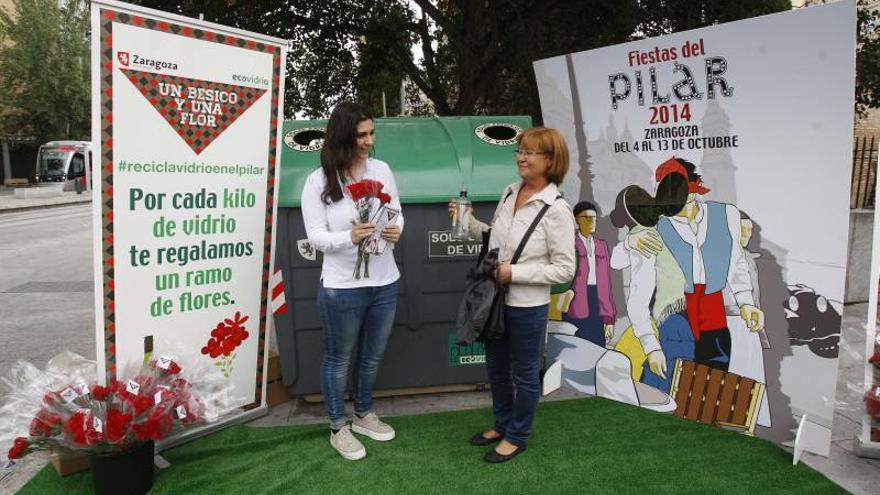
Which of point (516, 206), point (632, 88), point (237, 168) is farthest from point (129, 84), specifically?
point (632, 88)

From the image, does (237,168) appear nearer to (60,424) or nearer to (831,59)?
(60,424)

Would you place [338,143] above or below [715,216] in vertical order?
above

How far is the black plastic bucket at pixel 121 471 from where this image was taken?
2363mm

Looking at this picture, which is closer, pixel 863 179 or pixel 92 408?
pixel 92 408

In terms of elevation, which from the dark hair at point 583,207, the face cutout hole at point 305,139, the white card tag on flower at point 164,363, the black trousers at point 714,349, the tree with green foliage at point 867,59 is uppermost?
the tree with green foliage at point 867,59

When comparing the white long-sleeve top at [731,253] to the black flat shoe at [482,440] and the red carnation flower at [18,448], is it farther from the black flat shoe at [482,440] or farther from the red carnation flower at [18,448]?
the red carnation flower at [18,448]

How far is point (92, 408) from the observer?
2.38m

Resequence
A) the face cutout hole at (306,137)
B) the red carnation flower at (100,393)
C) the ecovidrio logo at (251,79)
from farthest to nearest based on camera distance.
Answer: the face cutout hole at (306,137)
the ecovidrio logo at (251,79)
the red carnation flower at (100,393)

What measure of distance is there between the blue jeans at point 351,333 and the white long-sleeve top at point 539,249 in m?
0.58

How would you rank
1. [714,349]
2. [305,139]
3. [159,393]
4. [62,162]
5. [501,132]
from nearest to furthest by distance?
[159,393]
[714,349]
[305,139]
[501,132]
[62,162]

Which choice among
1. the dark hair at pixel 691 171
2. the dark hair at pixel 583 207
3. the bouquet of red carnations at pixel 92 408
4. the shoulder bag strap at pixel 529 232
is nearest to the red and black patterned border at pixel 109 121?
the bouquet of red carnations at pixel 92 408

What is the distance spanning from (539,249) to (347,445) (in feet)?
4.20

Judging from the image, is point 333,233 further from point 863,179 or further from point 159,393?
point 863,179

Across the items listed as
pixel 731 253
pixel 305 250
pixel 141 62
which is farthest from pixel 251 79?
pixel 731 253
